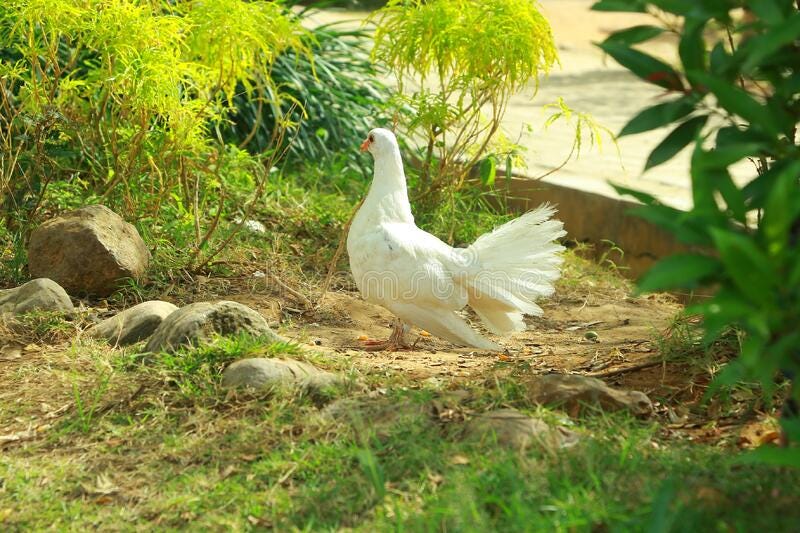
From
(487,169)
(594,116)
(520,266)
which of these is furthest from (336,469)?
(594,116)

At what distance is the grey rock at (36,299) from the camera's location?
4.18 meters

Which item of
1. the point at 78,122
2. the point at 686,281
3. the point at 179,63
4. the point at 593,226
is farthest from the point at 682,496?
the point at 593,226

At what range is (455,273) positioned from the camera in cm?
419

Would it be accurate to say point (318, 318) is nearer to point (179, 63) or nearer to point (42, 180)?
point (179, 63)

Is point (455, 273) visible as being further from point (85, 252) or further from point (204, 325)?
point (85, 252)

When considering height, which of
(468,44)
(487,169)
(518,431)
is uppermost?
(468,44)

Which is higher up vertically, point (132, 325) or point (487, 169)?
point (487, 169)

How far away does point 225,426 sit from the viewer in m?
3.19

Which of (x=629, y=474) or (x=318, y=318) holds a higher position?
(x=629, y=474)

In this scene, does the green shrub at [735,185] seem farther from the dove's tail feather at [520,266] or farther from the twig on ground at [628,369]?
the dove's tail feather at [520,266]

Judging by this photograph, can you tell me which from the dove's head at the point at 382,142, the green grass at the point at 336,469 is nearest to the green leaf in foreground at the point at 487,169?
the dove's head at the point at 382,142

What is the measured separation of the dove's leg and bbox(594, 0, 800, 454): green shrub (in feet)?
6.33

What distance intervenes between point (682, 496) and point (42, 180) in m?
3.84

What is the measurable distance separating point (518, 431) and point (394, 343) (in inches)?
56.9
